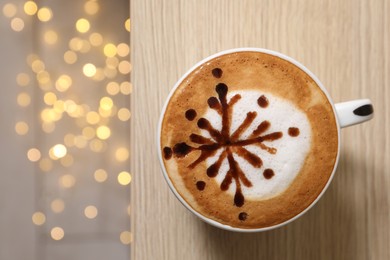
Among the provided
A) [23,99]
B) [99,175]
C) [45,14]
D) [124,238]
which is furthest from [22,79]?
[124,238]

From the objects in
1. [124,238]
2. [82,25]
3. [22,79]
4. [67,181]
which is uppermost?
[82,25]

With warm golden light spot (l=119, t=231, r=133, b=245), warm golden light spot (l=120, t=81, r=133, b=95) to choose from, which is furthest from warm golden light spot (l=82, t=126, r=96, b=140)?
warm golden light spot (l=119, t=231, r=133, b=245)

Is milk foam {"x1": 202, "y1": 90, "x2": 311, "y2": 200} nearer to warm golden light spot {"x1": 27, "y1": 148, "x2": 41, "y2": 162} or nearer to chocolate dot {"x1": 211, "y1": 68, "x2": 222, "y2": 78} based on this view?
chocolate dot {"x1": 211, "y1": 68, "x2": 222, "y2": 78}

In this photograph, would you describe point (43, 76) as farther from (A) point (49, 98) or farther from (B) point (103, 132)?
(B) point (103, 132)

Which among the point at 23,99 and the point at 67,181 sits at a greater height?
the point at 23,99

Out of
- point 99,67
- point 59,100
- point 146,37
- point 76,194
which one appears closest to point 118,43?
point 99,67

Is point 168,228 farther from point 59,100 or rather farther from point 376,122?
point 59,100

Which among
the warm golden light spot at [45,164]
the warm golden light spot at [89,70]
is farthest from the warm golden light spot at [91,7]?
the warm golden light spot at [45,164]
